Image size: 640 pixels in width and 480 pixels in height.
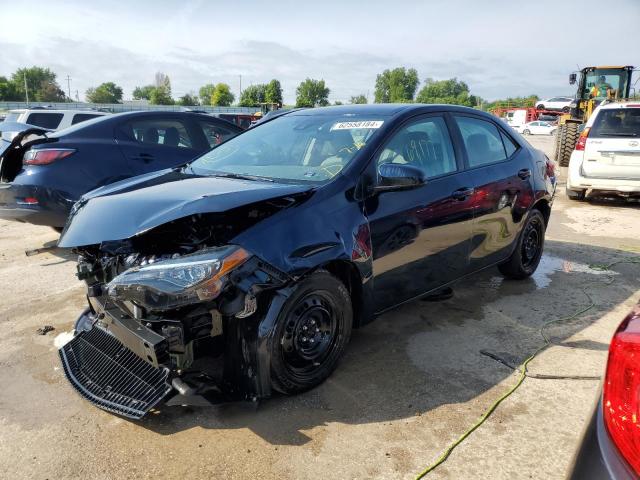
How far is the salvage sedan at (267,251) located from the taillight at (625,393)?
1591mm

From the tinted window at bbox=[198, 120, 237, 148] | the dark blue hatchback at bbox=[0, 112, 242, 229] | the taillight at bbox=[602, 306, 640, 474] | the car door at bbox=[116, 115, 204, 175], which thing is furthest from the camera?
the tinted window at bbox=[198, 120, 237, 148]

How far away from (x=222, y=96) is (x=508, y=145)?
110 m

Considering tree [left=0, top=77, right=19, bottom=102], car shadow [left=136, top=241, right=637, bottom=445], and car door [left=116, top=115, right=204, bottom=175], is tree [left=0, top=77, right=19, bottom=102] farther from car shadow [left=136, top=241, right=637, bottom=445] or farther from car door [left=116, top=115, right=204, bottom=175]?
car shadow [left=136, top=241, right=637, bottom=445]

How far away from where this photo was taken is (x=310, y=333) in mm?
2883

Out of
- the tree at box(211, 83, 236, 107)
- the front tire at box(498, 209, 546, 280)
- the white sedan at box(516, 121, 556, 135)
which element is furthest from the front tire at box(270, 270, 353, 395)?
the tree at box(211, 83, 236, 107)

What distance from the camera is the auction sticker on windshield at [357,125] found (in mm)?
3447

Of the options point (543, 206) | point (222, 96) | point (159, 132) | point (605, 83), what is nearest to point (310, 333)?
point (543, 206)

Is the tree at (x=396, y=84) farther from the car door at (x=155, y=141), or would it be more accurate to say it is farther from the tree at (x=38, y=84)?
the car door at (x=155, y=141)

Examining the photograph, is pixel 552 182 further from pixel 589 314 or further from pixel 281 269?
pixel 281 269

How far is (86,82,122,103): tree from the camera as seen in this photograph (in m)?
111

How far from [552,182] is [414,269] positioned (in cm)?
266

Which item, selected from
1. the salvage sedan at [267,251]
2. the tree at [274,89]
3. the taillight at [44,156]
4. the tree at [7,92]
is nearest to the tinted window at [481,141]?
the salvage sedan at [267,251]

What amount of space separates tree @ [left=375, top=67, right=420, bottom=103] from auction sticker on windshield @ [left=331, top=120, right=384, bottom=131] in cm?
12867

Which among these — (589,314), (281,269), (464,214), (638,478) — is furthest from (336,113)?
(638,478)
